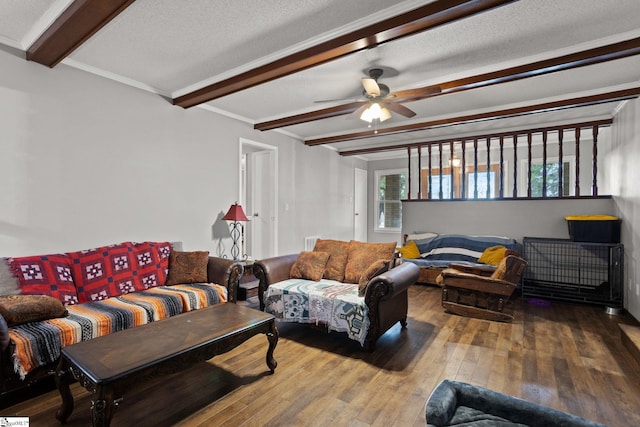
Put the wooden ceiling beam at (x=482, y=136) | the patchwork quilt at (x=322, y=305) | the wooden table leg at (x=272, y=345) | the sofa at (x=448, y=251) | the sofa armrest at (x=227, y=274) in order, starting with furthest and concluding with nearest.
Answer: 1. the sofa at (x=448, y=251)
2. the wooden ceiling beam at (x=482, y=136)
3. the sofa armrest at (x=227, y=274)
4. the patchwork quilt at (x=322, y=305)
5. the wooden table leg at (x=272, y=345)

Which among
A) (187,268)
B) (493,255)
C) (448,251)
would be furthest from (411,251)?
(187,268)

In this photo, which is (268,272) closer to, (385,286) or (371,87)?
(385,286)

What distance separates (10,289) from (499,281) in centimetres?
450

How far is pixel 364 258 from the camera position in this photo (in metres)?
3.64

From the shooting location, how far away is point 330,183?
692 cm

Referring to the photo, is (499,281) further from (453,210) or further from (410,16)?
(410,16)

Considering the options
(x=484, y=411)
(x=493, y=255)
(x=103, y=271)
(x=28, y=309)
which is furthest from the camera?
(x=493, y=255)

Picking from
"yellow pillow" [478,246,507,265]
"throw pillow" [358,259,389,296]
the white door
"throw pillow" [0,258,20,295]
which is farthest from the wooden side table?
the white door

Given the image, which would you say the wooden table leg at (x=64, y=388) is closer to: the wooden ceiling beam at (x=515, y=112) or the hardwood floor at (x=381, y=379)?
the hardwood floor at (x=381, y=379)

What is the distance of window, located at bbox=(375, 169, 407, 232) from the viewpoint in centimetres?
797

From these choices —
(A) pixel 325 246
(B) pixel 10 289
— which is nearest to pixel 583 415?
(A) pixel 325 246

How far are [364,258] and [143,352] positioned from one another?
7.64 feet

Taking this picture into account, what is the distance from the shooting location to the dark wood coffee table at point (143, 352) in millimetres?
1616

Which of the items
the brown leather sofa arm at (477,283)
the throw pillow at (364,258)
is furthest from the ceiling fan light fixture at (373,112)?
the brown leather sofa arm at (477,283)
